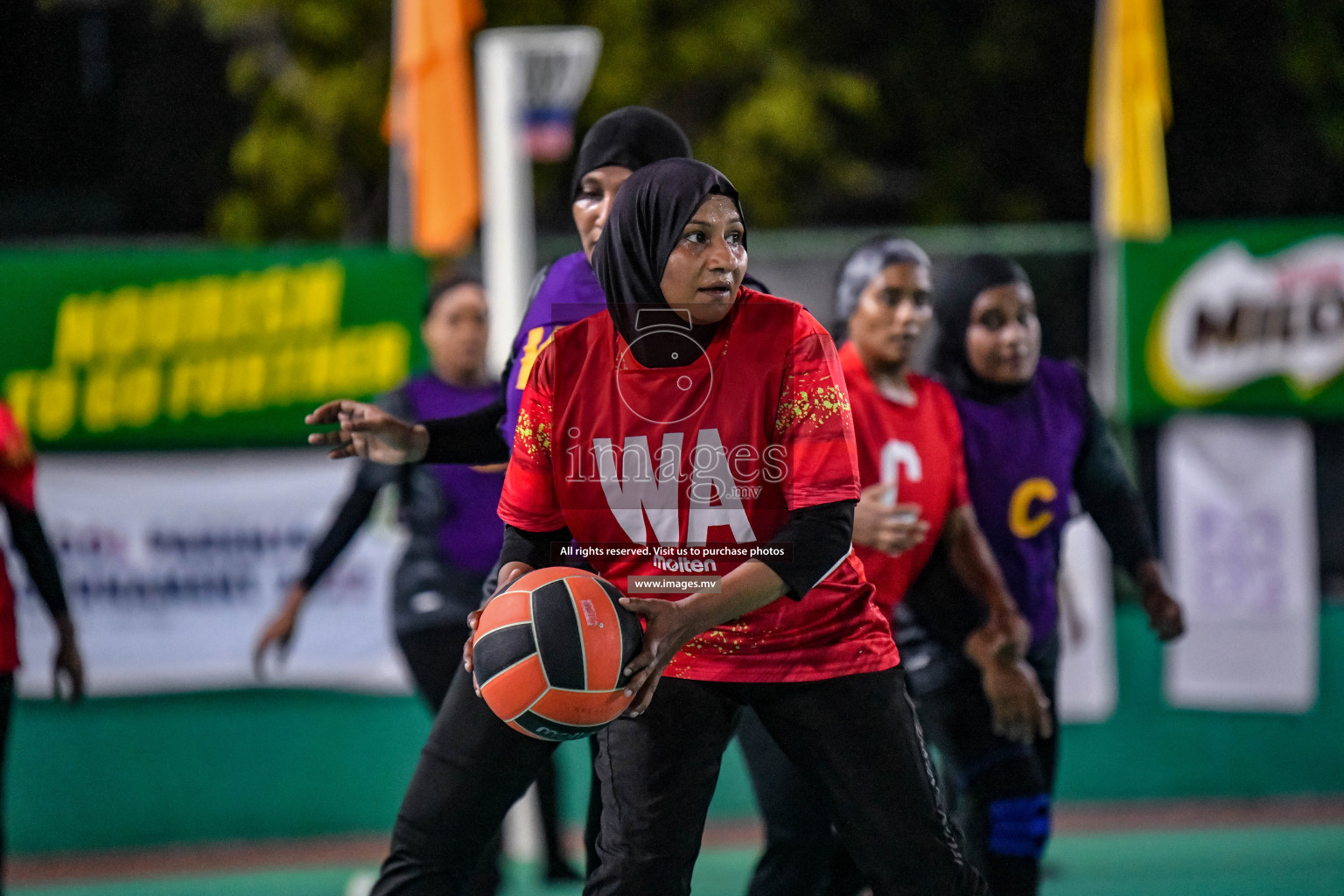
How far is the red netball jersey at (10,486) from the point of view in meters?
4.74

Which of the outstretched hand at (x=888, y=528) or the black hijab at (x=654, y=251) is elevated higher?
the black hijab at (x=654, y=251)

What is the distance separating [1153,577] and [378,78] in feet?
53.3

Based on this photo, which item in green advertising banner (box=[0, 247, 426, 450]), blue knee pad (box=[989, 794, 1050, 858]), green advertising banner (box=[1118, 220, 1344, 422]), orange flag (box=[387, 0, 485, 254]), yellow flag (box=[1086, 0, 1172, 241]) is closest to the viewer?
blue knee pad (box=[989, 794, 1050, 858])

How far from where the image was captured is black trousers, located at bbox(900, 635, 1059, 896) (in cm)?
412

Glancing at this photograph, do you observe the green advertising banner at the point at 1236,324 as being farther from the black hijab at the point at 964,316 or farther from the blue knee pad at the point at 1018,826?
the blue knee pad at the point at 1018,826

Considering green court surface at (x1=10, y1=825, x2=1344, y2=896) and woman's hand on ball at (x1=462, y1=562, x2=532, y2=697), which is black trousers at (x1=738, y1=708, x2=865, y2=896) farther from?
green court surface at (x1=10, y1=825, x2=1344, y2=896)

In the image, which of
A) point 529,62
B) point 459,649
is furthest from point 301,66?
point 459,649

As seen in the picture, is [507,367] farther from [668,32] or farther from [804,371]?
[668,32]

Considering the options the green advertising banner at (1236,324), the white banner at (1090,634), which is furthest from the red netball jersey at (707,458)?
the green advertising banner at (1236,324)

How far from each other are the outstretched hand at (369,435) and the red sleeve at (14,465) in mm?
1697

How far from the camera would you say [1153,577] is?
4574mm

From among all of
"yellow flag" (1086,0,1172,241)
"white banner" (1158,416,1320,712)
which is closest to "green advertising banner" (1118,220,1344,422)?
"white banner" (1158,416,1320,712)

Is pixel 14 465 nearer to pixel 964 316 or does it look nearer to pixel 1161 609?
pixel 964 316

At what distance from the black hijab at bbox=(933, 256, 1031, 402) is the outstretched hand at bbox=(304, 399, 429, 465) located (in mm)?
1774
